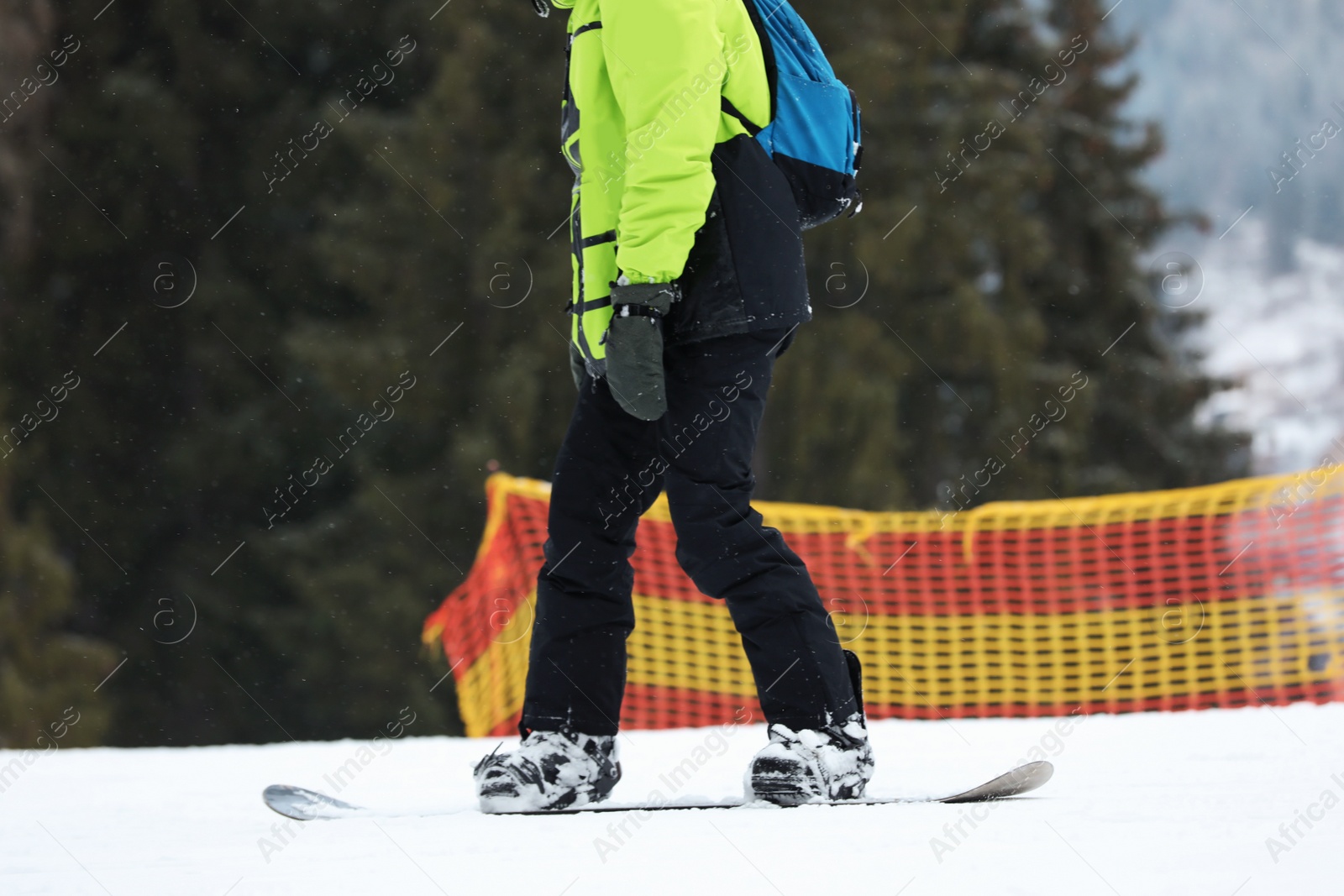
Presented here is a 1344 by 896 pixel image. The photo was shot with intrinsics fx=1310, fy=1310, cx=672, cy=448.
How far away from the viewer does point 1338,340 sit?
67.2 metres

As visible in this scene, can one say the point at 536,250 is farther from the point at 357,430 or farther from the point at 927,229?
the point at 927,229

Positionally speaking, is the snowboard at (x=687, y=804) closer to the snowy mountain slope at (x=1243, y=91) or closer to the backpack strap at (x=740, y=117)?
the backpack strap at (x=740, y=117)

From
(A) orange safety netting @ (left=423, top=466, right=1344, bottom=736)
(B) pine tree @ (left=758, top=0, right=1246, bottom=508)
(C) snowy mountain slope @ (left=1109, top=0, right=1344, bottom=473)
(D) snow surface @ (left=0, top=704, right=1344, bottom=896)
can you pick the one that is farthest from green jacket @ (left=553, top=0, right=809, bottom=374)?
(C) snowy mountain slope @ (left=1109, top=0, right=1344, bottom=473)

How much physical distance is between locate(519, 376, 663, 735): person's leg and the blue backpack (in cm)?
49

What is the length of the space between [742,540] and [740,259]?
46 centimetres

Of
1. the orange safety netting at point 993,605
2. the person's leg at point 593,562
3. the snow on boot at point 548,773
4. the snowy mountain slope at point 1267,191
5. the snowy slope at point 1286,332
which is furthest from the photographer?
the snowy mountain slope at point 1267,191

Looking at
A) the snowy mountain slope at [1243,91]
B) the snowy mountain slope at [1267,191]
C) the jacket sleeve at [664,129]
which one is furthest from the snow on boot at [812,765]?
the snowy mountain slope at [1243,91]

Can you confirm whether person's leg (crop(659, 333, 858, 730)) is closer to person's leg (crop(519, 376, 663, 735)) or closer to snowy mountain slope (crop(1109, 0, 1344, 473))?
person's leg (crop(519, 376, 663, 735))

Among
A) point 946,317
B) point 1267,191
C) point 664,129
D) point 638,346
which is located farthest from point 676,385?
point 1267,191

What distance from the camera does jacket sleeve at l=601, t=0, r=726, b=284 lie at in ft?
6.64

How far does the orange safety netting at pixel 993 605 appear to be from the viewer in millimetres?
5582

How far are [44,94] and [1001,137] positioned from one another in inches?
396

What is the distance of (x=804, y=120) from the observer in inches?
88.4

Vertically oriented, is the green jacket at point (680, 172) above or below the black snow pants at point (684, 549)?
above
